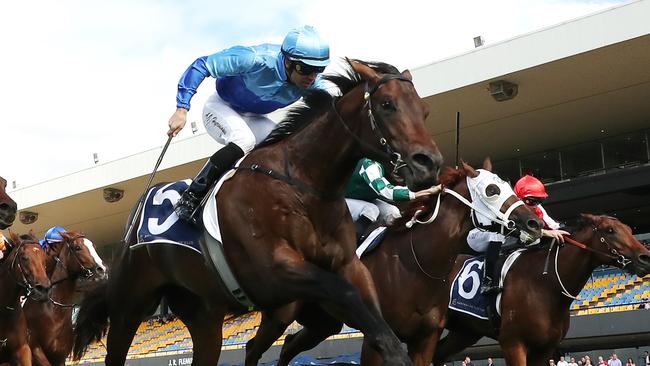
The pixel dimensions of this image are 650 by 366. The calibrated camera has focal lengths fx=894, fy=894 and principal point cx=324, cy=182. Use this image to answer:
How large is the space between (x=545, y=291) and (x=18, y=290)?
5401mm

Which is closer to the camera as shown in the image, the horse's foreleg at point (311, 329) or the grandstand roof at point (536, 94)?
the horse's foreleg at point (311, 329)

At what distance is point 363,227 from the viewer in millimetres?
7625

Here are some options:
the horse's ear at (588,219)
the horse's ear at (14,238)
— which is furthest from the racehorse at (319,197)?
the horse's ear at (14,238)

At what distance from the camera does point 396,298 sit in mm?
6996

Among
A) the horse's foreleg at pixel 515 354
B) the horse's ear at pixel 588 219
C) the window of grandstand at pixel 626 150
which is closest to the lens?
the horse's foreleg at pixel 515 354

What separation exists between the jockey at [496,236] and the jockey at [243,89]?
11.5 feet

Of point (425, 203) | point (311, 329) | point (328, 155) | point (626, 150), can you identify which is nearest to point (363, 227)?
point (425, 203)

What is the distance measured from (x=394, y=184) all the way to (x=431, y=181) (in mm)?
2989

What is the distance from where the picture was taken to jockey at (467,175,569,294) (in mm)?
8641

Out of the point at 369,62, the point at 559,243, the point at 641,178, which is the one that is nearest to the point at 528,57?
the point at 641,178

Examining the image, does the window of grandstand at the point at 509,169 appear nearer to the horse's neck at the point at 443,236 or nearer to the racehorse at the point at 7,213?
the horse's neck at the point at 443,236

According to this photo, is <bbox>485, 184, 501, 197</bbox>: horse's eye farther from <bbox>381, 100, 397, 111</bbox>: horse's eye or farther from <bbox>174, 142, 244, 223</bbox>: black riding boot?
<bbox>381, 100, 397, 111</bbox>: horse's eye

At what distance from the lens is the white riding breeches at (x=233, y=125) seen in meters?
5.58

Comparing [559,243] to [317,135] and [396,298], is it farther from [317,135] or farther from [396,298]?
[317,135]
